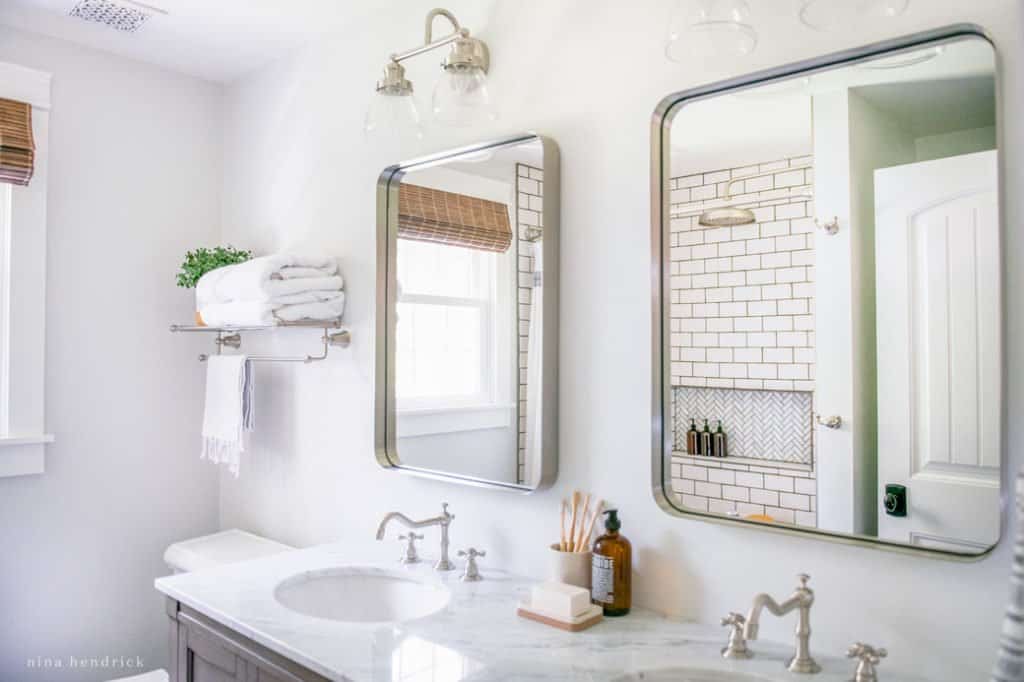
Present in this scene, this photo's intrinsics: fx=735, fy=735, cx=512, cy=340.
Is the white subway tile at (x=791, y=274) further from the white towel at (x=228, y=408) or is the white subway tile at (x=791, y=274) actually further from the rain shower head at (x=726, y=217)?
the white towel at (x=228, y=408)

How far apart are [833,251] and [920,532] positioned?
0.47 m

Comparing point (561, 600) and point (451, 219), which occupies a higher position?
point (451, 219)

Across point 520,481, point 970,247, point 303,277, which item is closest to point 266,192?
point 303,277

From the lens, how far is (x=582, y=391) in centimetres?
161

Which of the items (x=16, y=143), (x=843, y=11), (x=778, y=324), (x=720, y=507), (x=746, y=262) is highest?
(x=16, y=143)

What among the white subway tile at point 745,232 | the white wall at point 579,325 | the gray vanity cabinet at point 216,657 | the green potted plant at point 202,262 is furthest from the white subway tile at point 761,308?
the green potted plant at point 202,262

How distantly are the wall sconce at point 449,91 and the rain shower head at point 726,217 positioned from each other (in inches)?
21.5

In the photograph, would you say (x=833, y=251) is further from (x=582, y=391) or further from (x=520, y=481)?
(x=520, y=481)

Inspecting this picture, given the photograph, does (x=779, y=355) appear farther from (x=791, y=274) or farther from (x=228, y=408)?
(x=228, y=408)

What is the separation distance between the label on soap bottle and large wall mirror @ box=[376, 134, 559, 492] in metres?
0.24

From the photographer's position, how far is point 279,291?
2.04 meters

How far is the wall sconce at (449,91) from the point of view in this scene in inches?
63.8

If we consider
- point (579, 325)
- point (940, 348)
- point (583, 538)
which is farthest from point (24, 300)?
point (940, 348)

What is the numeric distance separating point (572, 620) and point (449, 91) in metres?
1.13
